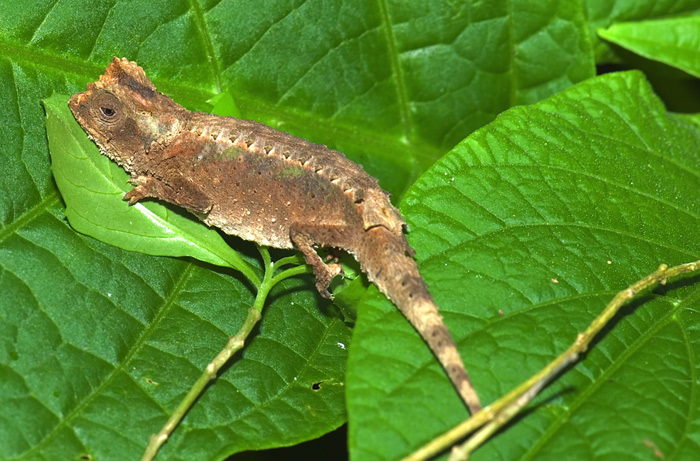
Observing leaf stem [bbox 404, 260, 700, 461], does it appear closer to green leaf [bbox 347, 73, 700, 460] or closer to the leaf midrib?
green leaf [bbox 347, 73, 700, 460]

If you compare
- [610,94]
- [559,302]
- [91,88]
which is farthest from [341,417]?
[610,94]

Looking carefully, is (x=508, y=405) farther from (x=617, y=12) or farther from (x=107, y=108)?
(x=617, y=12)

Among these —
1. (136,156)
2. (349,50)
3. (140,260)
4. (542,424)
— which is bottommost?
(542,424)

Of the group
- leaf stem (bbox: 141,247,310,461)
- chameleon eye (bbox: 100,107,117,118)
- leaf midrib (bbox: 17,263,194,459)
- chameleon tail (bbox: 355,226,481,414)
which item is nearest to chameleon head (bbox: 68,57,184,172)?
chameleon eye (bbox: 100,107,117,118)

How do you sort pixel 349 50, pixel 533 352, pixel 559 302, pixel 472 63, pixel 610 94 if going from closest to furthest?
pixel 533 352 < pixel 559 302 < pixel 610 94 < pixel 349 50 < pixel 472 63

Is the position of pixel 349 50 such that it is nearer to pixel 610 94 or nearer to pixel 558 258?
pixel 610 94

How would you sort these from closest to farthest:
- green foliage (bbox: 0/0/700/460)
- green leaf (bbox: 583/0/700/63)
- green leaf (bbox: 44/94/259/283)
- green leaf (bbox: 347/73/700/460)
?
green leaf (bbox: 347/73/700/460)
green foliage (bbox: 0/0/700/460)
green leaf (bbox: 44/94/259/283)
green leaf (bbox: 583/0/700/63)

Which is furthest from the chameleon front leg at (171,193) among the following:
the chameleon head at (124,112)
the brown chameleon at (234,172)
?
the chameleon head at (124,112)
